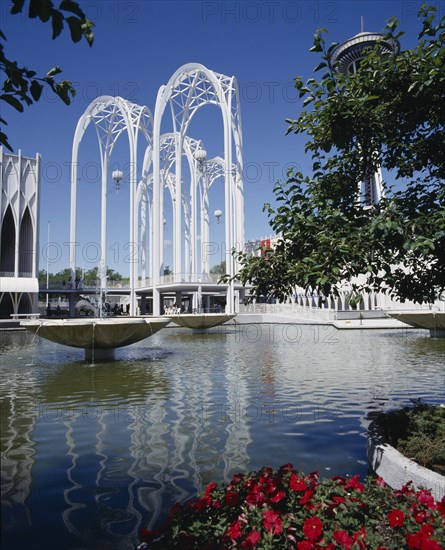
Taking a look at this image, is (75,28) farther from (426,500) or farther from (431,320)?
(431,320)

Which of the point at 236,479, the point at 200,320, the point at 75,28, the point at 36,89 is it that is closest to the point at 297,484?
the point at 236,479

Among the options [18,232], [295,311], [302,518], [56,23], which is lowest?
[302,518]

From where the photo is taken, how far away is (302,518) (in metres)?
3.26

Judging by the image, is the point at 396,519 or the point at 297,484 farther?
the point at 297,484

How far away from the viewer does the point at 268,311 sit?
40.7 meters

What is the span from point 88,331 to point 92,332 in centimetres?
12

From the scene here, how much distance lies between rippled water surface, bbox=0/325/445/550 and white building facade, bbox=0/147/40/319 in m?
29.8

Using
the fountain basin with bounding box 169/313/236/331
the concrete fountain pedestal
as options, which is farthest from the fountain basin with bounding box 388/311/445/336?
the concrete fountain pedestal

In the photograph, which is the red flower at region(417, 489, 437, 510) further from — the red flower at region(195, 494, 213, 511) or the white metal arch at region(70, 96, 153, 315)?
the white metal arch at region(70, 96, 153, 315)

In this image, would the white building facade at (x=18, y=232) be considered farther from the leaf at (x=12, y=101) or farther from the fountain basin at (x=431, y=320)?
the leaf at (x=12, y=101)

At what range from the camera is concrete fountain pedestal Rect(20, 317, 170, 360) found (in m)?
13.8

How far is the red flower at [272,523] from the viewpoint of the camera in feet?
9.48

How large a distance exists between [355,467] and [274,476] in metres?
1.67

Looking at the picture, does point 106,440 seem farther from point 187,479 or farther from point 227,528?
point 227,528
